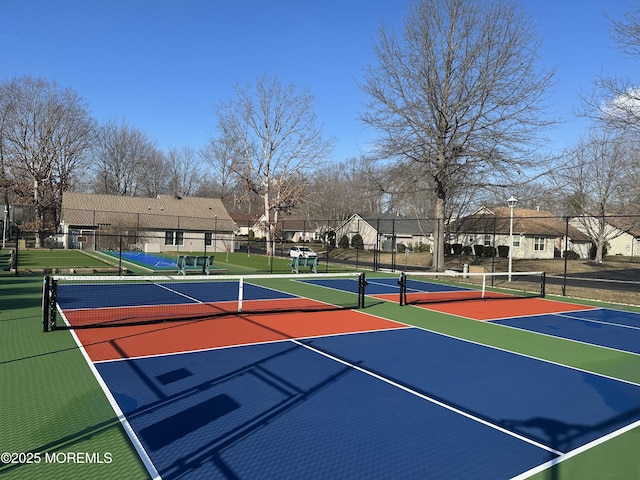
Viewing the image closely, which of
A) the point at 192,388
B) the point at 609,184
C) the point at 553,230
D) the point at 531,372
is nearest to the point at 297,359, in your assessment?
the point at 192,388

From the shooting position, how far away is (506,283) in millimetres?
22281

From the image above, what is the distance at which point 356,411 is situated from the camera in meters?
5.55

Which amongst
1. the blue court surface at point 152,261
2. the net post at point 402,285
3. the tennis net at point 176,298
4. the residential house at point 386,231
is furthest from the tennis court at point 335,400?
the residential house at point 386,231

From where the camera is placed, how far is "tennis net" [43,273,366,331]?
1039 centimetres

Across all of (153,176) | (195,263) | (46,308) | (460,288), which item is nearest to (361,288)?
(46,308)

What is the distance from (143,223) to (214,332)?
3551 cm

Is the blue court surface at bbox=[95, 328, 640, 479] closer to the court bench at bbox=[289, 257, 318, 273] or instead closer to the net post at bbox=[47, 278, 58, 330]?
the net post at bbox=[47, 278, 58, 330]

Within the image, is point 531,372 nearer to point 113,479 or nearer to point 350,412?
point 350,412

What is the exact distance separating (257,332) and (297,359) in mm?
2265

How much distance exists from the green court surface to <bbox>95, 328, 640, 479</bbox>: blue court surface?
0.69 ft

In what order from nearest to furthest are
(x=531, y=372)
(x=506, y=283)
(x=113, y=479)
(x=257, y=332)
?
(x=113, y=479), (x=531, y=372), (x=257, y=332), (x=506, y=283)

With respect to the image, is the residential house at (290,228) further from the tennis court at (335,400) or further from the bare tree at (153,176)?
the tennis court at (335,400)

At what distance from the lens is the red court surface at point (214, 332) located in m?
8.17

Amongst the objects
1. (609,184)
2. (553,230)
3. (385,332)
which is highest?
(609,184)
